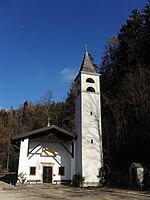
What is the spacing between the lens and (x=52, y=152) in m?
21.3

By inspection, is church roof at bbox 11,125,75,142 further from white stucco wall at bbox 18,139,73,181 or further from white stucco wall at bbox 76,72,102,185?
white stucco wall at bbox 76,72,102,185

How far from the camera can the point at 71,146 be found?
21.4 m

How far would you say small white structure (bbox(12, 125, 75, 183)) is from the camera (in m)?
19.5

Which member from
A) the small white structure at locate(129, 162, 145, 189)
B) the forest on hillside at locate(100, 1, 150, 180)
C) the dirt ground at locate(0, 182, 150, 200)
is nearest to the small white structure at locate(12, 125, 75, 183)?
the forest on hillside at locate(100, 1, 150, 180)

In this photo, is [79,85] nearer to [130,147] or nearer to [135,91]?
[135,91]

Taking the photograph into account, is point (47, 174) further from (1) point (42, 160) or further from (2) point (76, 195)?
(2) point (76, 195)

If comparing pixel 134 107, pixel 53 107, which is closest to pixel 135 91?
pixel 134 107

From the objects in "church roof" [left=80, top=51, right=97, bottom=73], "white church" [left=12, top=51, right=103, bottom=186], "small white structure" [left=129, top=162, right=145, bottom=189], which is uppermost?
"church roof" [left=80, top=51, right=97, bottom=73]

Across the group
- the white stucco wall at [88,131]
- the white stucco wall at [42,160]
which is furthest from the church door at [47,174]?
the white stucco wall at [88,131]

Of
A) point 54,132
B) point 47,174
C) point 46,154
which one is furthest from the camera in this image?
point 54,132

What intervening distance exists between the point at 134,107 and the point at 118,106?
2.13 metres

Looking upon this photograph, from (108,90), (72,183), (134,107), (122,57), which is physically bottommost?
(72,183)

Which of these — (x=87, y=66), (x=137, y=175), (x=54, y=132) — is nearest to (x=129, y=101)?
(x=87, y=66)

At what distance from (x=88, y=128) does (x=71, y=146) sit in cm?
316
